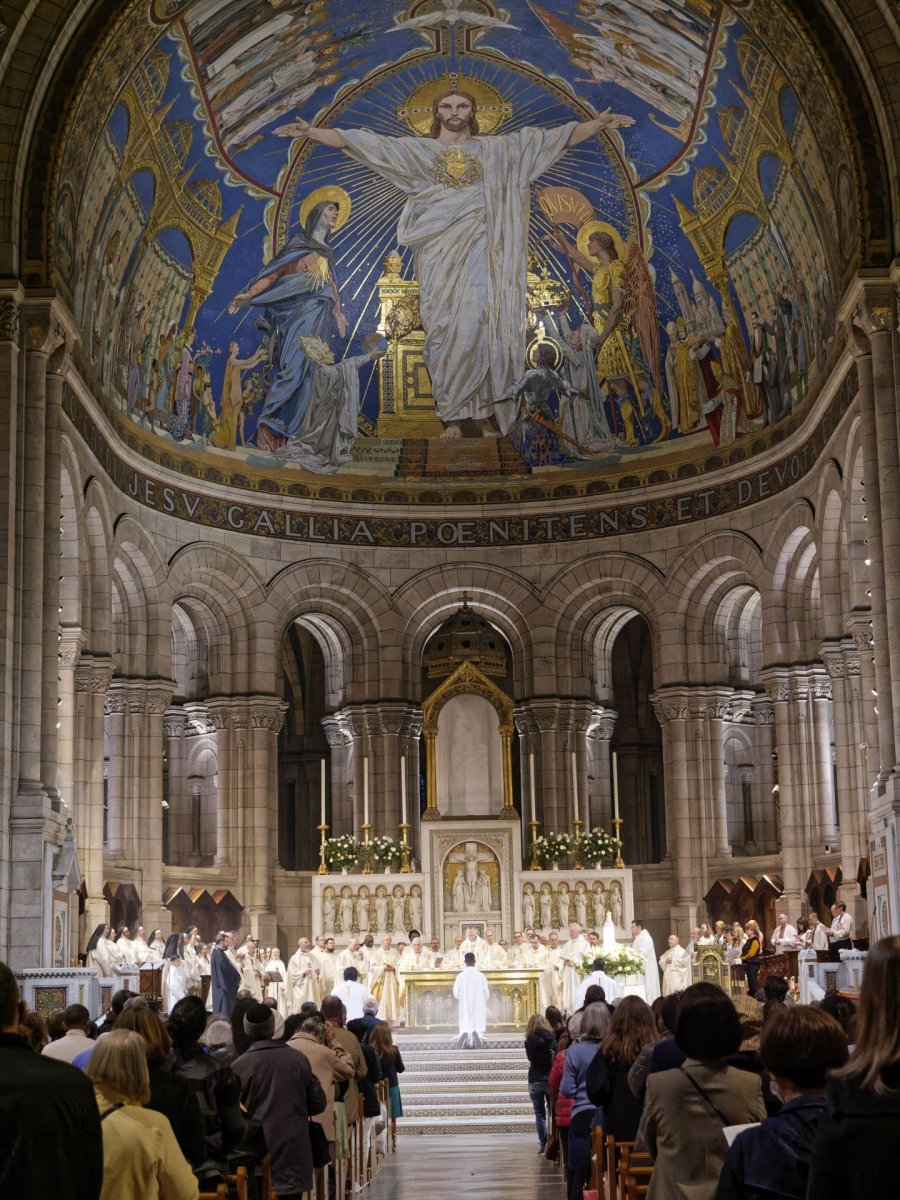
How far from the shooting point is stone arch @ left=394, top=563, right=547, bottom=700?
111 feet

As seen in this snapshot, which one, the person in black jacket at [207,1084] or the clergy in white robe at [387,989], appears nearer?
the person in black jacket at [207,1084]

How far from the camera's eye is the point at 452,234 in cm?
3288

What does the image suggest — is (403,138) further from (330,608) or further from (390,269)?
(330,608)

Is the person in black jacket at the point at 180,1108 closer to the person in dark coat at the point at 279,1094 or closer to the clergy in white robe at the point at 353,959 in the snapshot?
the person in dark coat at the point at 279,1094

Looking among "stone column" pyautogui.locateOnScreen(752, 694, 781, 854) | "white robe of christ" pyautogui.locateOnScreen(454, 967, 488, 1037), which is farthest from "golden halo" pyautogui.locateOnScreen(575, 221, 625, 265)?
"white robe of christ" pyautogui.locateOnScreen(454, 967, 488, 1037)

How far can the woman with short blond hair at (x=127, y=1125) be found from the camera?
5961mm

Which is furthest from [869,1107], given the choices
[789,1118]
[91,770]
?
[91,770]

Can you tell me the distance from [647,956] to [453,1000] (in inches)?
131

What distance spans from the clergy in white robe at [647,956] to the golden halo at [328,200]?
1449 centimetres

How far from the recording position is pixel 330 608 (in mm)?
33875

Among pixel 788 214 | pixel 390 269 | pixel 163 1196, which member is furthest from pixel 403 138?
pixel 163 1196

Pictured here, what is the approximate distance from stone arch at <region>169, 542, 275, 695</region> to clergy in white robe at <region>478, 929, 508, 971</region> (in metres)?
7.47

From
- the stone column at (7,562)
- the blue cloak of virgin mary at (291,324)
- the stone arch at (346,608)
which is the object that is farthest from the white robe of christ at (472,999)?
the blue cloak of virgin mary at (291,324)

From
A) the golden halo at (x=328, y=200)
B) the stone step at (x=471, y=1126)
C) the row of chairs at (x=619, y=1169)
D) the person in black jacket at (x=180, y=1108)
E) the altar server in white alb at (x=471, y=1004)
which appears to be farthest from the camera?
the golden halo at (x=328, y=200)
